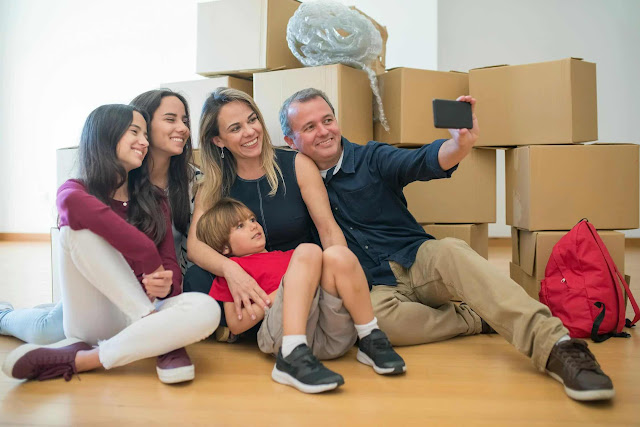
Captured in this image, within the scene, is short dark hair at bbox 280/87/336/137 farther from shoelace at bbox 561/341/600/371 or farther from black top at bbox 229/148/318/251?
shoelace at bbox 561/341/600/371

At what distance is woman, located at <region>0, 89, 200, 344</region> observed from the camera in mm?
1544

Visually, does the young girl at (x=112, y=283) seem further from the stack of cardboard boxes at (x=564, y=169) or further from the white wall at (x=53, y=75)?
the white wall at (x=53, y=75)

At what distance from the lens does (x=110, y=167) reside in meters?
1.39

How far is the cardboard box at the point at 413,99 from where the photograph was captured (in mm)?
1963

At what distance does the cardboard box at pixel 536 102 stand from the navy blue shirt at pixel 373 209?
517mm

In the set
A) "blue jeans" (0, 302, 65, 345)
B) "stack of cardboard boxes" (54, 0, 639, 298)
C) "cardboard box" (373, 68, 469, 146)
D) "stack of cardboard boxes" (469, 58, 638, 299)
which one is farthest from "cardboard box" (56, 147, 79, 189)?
"stack of cardboard boxes" (469, 58, 638, 299)

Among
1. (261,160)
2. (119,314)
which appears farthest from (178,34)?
(119,314)

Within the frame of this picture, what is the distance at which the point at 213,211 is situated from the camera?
5.03 ft

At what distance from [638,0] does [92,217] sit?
406cm

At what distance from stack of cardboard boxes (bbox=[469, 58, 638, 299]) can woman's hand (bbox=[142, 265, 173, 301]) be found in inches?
44.6

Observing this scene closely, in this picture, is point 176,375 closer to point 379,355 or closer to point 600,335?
point 379,355

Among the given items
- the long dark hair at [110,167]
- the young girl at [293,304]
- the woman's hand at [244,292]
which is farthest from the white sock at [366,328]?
the long dark hair at [110,167]

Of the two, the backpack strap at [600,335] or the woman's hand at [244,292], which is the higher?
the woman's hand at [244,292]

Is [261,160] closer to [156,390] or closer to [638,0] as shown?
[156,390]
